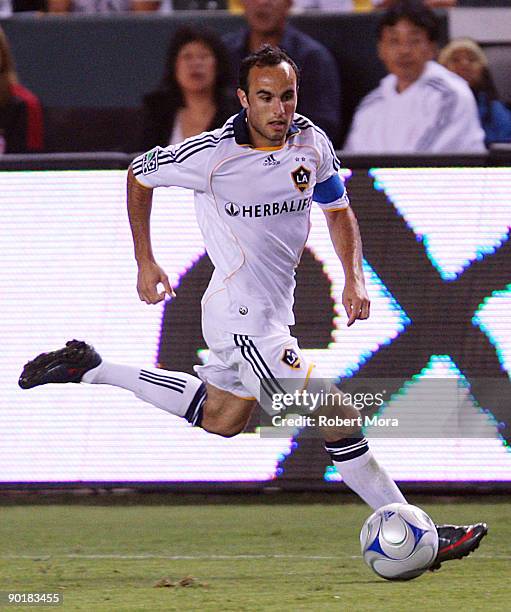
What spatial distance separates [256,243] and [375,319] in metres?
1.72

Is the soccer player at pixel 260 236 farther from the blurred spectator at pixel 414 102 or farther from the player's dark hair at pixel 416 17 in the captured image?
the player's dark hair at pixel 416 17

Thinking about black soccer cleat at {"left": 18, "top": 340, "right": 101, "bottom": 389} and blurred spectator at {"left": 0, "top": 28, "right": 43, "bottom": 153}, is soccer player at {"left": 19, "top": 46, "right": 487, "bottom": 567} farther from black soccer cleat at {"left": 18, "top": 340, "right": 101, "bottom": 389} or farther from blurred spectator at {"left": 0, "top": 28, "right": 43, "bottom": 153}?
blurred spectator at {"left": 0, "top": 28, "right": 43, "bottom": 153}

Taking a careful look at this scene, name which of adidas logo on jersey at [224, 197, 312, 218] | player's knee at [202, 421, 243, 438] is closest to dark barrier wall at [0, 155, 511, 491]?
Result: player's knee at [202, 421, 243, 438]

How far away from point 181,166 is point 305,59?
2.70m

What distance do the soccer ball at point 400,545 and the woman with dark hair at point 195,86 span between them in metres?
3.27

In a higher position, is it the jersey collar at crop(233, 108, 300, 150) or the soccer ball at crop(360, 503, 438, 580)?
the jersey collar at crop(233, 108, 300, 150)

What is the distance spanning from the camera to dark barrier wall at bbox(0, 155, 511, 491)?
727 centimetres

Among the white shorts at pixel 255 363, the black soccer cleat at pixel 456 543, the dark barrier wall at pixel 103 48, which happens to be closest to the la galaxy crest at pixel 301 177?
the white shorts at pixel 255 363

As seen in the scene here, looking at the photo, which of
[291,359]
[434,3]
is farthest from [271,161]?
[434,3]

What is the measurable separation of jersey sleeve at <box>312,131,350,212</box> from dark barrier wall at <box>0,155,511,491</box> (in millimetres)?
1400

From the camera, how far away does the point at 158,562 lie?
241 inches

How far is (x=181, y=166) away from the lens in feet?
19.0

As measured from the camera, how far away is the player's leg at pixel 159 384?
6062 mm

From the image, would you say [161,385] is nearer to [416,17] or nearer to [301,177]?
[301,177]
